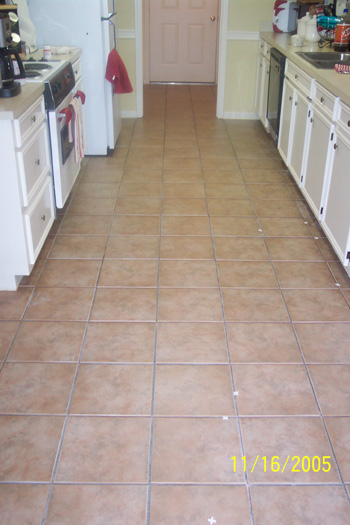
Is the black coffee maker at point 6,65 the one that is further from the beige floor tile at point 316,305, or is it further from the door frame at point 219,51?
the door frame at point 219,51

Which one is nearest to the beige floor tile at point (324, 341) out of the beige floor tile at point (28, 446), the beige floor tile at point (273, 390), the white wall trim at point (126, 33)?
the beige floor tile at point (273, 390)

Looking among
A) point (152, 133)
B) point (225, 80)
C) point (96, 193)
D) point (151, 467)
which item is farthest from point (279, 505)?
point (225, 80)

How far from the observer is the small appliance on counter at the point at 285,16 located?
510 centimetres

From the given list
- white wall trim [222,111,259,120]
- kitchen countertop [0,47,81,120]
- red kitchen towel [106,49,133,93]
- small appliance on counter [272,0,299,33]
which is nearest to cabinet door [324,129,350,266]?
kitchen countertop [0,47,81,120]

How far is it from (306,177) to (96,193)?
4.92 feet

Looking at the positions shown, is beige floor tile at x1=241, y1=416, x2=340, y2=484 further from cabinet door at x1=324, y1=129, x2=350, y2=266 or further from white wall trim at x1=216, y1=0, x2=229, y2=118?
white wall trim at x1=216, y1=0, x2=229, y2=118

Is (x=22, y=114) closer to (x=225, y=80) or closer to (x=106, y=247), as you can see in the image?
(x=106, y=247)

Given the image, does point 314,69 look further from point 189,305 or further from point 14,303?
point 14,303

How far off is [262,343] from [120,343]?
24.3 inches

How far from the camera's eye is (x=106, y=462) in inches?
68.4

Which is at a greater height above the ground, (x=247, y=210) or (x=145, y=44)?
(x=145, y=44)

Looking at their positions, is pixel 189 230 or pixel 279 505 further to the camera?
pixel 189 230

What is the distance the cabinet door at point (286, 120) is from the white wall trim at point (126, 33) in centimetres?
216

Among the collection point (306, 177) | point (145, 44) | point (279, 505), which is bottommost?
point (279, 505)
